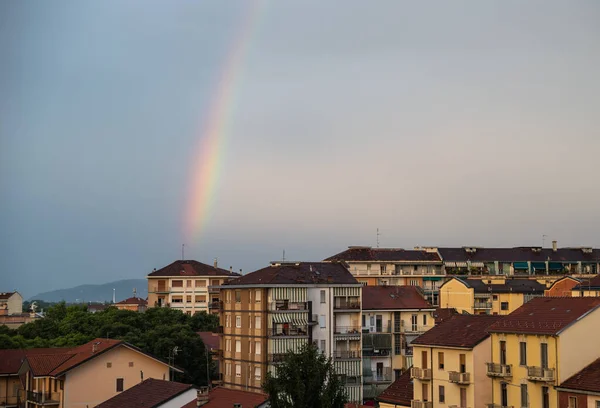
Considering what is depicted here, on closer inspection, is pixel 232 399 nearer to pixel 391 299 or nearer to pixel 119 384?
pixel 119 384

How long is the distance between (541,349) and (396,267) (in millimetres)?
96405

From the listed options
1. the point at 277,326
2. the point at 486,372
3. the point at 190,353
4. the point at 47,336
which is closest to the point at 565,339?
the point at 486,372

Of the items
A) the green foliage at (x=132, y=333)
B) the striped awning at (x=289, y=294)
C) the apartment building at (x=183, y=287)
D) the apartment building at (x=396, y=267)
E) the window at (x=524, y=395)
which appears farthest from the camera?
the apartment building at (x=183, y=287)

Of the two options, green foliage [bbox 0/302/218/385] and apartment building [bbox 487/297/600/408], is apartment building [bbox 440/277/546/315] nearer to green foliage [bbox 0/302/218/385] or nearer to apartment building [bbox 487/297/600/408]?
green foliage [bbox 0/302/218/385]

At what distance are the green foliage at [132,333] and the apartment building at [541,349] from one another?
33057 millimetres

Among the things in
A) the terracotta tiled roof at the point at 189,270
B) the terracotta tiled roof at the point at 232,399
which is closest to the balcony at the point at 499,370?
the terracotta tiled roof at the point at 232,399

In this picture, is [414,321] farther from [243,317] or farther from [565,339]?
[565,339]

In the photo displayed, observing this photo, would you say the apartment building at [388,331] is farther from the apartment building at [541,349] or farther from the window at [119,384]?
the apartment building at [541,349]

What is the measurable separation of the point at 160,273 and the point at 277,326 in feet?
268

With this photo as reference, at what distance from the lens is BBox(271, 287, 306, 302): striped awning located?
73562 mm

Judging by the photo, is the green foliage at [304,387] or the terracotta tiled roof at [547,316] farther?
the terracotta tiled roof at [547,316]

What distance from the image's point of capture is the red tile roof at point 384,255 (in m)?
142

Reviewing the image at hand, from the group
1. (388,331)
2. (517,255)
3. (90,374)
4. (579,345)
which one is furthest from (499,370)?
(517,255)

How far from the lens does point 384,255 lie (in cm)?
14488
